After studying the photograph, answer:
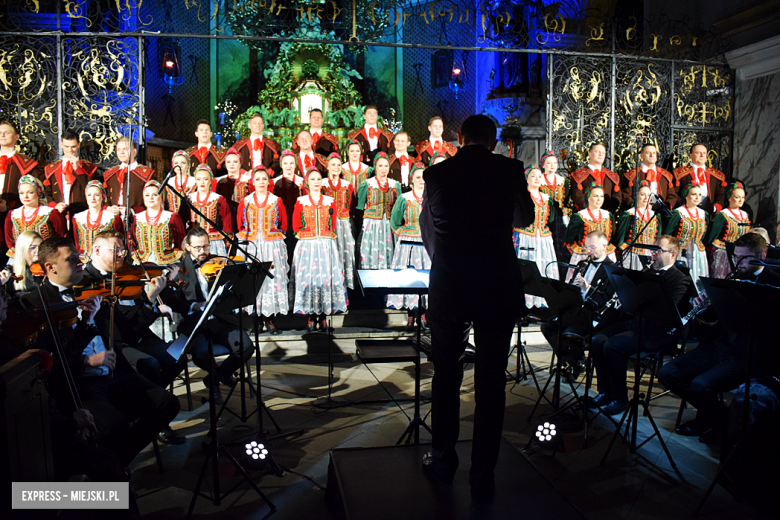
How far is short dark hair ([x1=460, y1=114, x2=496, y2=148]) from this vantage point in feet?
8.51

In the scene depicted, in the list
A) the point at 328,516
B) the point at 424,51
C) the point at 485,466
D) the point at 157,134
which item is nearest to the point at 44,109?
the point at 157,134

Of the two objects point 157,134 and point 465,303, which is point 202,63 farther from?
point 465,303

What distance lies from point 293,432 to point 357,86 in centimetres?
1217

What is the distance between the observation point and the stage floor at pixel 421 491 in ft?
8.12

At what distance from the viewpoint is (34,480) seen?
2127 millimetres

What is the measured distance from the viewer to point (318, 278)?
640 cm

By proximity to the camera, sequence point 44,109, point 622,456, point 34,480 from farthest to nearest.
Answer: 1. point 44,109
2. point 622,456
3. point 34,480

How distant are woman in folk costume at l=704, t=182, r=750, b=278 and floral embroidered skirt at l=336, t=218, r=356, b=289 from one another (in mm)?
4545

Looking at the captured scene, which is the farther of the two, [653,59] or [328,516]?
[653,59]

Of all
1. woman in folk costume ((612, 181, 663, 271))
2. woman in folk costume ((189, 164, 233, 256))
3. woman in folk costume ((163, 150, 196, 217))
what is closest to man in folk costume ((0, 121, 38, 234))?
woman in folk costume ((163, 150, 196, 217))

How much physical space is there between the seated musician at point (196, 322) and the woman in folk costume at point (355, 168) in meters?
2.97

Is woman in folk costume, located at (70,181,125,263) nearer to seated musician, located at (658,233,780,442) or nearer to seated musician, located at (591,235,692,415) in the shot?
seated musician, located at (591,235,692,415)

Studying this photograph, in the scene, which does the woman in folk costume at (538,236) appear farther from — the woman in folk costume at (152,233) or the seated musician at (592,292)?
the woman in folk costume at (152,233)

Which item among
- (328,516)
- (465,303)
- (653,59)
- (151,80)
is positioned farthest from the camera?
(151,80)
